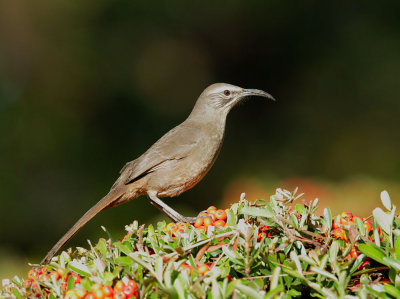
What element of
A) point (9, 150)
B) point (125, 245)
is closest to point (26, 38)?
point (9, 150)

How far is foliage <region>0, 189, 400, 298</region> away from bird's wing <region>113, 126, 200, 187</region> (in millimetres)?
2143

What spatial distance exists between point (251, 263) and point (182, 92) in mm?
7029

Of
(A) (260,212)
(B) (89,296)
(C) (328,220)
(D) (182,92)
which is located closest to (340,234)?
(C) (328,220)

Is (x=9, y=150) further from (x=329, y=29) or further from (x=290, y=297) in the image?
(x=290, y=297)

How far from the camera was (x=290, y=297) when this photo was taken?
6.28 ft

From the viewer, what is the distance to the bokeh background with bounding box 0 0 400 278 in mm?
7375

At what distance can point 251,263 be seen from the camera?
1929 millimetres

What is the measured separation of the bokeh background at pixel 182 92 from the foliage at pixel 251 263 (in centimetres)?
432

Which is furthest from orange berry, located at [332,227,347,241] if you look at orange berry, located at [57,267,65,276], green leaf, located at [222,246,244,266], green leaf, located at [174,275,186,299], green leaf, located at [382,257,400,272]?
orange berry, located at [57,267,65,276]

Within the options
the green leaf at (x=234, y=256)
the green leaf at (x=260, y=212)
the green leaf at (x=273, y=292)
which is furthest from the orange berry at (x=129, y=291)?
the green leaf at (x=260, y=212)

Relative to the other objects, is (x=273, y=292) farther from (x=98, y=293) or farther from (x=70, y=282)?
(x=70, y=282)

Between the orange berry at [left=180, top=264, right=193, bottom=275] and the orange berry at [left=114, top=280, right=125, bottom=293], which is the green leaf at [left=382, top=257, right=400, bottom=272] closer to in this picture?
the orange berry at [left=180, top=264, right=193, bottom=275]

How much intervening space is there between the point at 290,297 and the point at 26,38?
23.8 feet

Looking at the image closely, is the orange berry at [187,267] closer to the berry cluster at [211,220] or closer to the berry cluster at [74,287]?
the berry cluster at [74,287]
